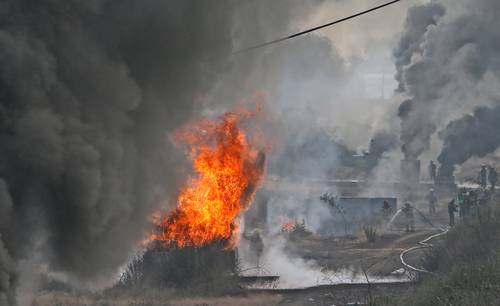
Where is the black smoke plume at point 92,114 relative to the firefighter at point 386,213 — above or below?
above

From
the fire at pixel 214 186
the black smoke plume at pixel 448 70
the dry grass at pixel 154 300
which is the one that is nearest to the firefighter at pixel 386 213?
the black smoke plume at pixel 448 70

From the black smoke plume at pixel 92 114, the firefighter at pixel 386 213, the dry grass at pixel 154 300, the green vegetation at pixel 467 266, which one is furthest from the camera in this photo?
the firefighter at pixel 386 213

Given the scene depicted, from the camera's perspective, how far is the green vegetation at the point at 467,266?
12.4m

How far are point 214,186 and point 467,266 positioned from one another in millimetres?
7217

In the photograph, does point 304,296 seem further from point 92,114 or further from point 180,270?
point 92,114

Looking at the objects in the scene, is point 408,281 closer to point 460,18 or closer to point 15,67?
point 15,67

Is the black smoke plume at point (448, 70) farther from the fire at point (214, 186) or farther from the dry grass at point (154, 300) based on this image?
the dry grass at point (154, 300)

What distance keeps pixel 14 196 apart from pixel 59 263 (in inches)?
70.2

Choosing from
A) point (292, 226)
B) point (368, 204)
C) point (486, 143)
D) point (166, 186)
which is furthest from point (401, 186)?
point (166, 186)

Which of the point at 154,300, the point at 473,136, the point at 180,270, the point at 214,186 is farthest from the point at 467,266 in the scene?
the point at 473,136

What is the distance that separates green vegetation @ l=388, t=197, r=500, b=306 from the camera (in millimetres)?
12375

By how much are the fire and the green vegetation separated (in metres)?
5.68

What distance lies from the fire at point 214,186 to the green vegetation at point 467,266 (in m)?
5.68

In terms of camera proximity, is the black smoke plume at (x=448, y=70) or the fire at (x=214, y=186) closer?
the fire at (x=214, y=186)
